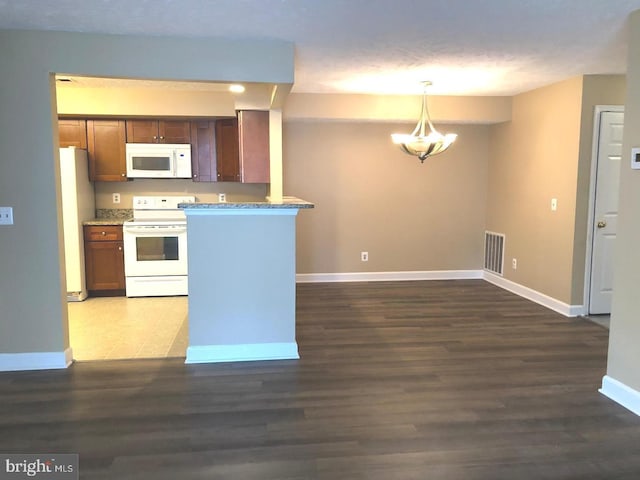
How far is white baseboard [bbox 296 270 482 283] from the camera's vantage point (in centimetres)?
602

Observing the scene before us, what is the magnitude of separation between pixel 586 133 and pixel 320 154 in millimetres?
2907

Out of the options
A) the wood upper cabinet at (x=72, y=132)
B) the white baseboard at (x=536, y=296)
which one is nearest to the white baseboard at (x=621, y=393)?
the white baseboard at (x=536, y=296)

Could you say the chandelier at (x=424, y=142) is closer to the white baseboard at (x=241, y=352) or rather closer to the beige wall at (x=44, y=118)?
the beige wall at (x=44, y=118)

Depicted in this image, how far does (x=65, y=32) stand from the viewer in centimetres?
300

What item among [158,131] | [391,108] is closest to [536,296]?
[391,108]

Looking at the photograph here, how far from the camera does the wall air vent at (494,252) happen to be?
5844 mm

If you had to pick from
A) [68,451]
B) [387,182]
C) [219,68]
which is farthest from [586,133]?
[68,451]

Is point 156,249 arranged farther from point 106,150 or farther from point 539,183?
point 539,183

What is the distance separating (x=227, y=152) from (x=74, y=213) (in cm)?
179

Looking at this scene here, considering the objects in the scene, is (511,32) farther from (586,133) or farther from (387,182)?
(387,182)

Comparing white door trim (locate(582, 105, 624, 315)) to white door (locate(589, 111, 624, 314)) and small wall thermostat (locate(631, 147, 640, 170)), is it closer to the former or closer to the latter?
white door (locate(589, 111, 624, 314))
